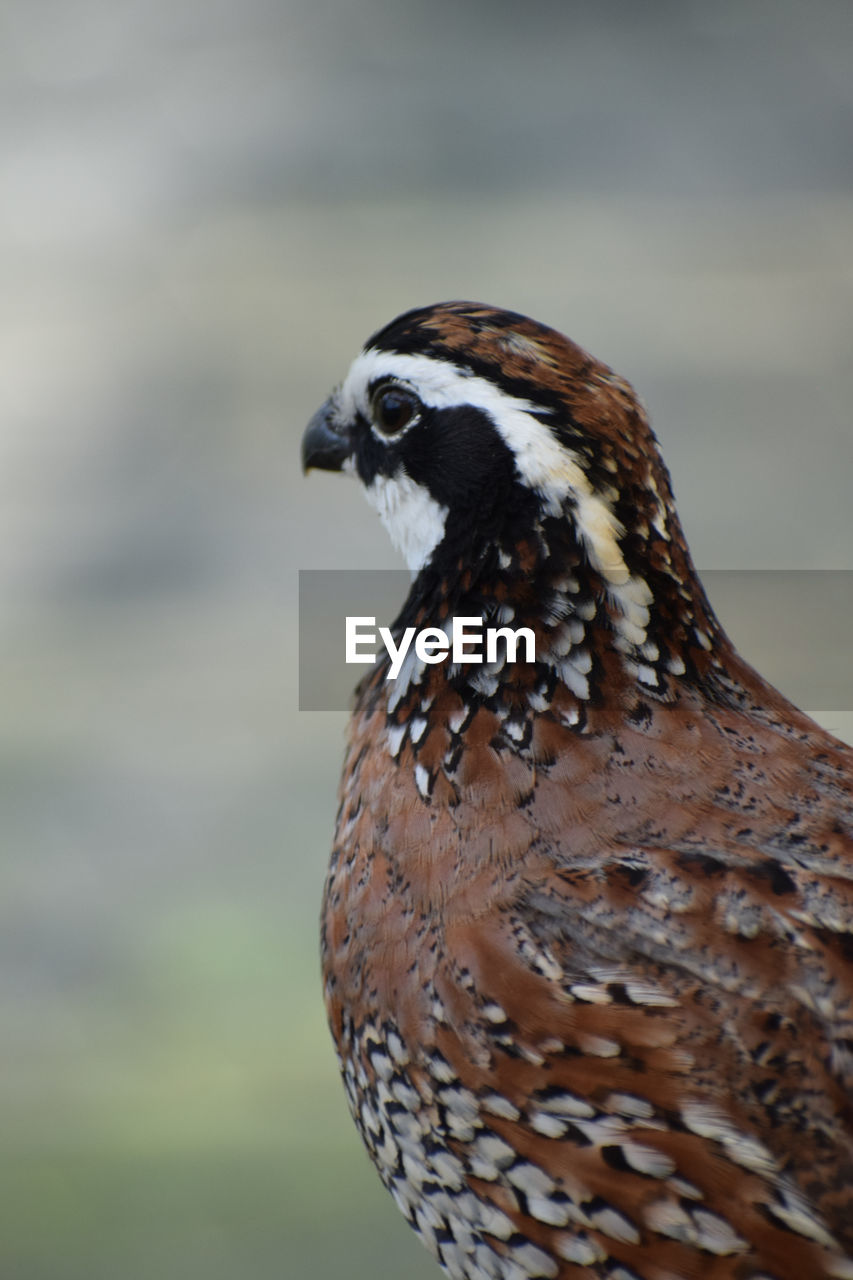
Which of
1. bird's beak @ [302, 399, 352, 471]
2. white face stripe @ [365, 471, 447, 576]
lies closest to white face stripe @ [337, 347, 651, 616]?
white face stripe @ [365, 471, 447, 576]

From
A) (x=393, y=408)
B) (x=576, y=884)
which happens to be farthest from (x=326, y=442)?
(x=576, y=884)

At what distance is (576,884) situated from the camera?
1.48 meters

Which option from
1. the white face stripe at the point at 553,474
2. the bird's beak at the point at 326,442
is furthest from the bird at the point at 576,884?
the bird's beak at the point at 326,442

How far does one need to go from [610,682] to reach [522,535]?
0.21 metres

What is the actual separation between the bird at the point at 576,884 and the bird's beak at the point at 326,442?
19cm

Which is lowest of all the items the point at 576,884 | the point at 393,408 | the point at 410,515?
the point at 576,884

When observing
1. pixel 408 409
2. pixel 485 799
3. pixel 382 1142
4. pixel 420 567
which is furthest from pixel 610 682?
pixel 382 1142

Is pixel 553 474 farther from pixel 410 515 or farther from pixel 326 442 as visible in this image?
pixel 326 442

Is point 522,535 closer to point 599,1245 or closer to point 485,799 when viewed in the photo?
point 485,799

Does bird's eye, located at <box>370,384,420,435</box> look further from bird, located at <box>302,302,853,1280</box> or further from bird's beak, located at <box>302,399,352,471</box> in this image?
bird's beak, located at <box>302,399,352,471</box>

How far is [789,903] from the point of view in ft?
4.72

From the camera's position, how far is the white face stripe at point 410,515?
1.72m

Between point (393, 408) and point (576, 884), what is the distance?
698 millimetres

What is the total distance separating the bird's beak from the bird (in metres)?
0.19
